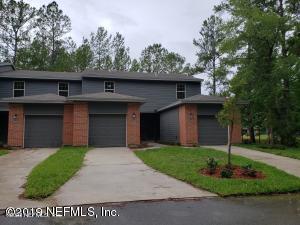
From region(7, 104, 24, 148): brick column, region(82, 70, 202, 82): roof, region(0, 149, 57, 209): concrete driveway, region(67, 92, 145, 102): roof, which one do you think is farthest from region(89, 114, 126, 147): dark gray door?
region(82, 70, 202, 82): roof

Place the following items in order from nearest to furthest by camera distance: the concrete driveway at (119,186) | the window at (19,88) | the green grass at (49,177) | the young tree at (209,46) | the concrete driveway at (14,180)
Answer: the concrete driveway at (14,180) → the concrete driveway at (119,186) → the green grass at (49,177) → the window at (19,88) → the young tree at (209,46)

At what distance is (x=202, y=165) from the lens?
11352 mm

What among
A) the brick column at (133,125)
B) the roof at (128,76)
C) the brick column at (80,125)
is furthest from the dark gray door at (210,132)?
the brick column at (80,125)

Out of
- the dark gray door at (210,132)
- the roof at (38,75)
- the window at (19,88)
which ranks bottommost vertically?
the dark gray door at (210,132)

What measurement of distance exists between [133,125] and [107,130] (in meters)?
1.60

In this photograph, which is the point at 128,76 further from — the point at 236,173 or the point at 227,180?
the point at 227,180

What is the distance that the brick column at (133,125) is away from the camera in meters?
19.3

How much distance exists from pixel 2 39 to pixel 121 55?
14430 mm

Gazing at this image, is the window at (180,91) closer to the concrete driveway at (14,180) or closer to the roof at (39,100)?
the roof at (39,100)

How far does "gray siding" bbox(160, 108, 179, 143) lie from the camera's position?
2155 centimetres

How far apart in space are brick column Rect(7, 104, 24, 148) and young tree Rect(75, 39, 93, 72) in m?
21.2

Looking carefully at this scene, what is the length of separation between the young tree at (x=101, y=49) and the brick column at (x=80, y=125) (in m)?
A: 23.1

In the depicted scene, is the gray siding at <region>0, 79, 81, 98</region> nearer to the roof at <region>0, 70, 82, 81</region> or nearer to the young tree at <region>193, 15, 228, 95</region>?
the roof at <region>0, 70, 82, 81</region>

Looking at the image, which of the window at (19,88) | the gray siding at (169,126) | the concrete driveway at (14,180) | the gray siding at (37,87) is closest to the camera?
the concrete driveway at (14,180)
